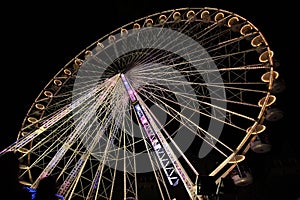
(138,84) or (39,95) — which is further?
(39,95)

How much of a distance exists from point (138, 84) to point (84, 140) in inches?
92.8

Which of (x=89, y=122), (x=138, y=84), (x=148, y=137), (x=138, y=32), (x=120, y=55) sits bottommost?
(x=148, y=137)

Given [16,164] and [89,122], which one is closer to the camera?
[16,164]

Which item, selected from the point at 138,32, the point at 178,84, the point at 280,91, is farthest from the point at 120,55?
the point at 280,91

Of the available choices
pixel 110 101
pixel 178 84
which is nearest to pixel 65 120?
pixel 110 101

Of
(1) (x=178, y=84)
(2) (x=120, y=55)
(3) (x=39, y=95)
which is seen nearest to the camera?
(1) (x=178, y=84)

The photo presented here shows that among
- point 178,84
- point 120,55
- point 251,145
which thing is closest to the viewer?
point 251,145

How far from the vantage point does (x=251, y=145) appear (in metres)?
7.07

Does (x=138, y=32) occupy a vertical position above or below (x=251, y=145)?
above

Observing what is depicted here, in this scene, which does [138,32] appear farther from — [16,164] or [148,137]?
[16,164]

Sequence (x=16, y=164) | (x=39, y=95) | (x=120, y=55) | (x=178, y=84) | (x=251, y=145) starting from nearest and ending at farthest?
(x=16, y=164)
(x=251, y=145)
(x=178, y=84)
(x=120, y=55)
(x=39, y=95)

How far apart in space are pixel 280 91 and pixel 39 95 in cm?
795

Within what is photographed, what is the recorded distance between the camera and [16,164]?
3.50 m

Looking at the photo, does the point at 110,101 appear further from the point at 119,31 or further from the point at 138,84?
the point at 119,31
